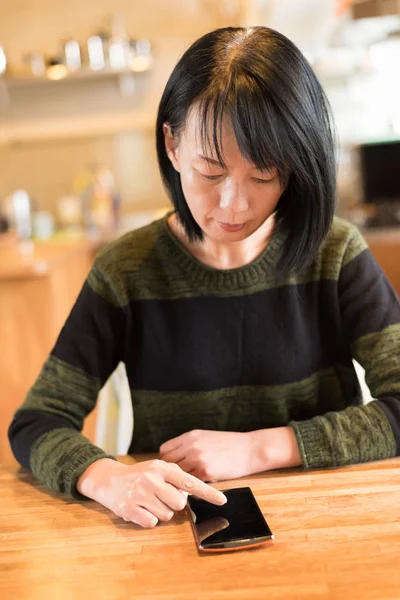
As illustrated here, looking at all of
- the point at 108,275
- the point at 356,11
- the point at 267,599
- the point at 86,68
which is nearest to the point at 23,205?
the point at 86,68

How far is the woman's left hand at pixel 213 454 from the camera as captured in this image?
99cm

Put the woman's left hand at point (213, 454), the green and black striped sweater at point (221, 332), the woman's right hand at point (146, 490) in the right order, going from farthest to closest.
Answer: the green and black striped sweater at point (221, 332) → the woman's left hand at point (213, 454) → the woman's right hand at point (146, 490)

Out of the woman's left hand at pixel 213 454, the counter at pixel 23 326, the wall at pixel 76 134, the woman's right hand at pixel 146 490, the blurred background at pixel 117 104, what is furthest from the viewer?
the wall at pixel 76 134

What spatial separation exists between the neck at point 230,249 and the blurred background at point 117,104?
8.23ft

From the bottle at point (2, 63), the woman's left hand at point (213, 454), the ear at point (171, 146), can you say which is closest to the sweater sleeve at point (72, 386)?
the woman's left hand at point (213, 454)

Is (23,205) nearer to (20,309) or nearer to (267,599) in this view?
(20,309)

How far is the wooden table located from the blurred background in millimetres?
2853

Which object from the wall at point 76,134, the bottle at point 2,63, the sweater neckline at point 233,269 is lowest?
the wall at point 76,134

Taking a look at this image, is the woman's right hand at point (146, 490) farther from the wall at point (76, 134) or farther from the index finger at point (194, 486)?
the wall at point (76, 134)

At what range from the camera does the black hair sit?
0.95 meters

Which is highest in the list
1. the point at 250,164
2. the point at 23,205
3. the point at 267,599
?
the point at 250,164

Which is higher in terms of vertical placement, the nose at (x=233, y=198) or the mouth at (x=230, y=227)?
the nose at (x=233, y=198)

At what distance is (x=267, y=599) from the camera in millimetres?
707

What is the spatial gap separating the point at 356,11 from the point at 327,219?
1.48 m
